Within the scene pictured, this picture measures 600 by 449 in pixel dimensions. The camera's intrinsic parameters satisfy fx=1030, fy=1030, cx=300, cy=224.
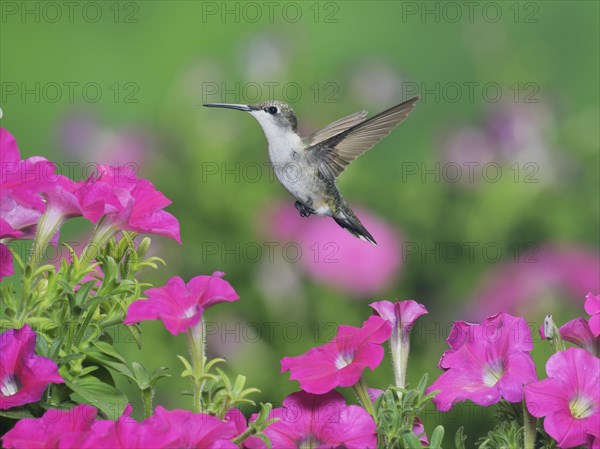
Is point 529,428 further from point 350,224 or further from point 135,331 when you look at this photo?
point 350,224

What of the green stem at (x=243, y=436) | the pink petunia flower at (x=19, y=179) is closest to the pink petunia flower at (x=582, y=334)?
the green stem at (x=243, y=436)

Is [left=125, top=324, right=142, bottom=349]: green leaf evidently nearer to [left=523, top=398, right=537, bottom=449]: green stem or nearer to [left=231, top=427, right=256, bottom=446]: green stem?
[left=231, top=427, right=256, bottom=446]: green stem

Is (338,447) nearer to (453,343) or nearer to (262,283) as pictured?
(453,343)

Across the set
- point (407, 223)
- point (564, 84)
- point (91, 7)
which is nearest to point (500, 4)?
point (564, 84)

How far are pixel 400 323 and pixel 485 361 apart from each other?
13 cm

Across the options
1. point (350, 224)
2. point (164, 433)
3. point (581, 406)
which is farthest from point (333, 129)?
point (164, 433)

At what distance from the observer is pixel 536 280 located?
3.61 metres

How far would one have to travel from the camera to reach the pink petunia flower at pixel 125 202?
48.7 inches

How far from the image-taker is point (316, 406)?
4.16ft

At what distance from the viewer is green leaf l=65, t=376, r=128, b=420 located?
1.22 metres

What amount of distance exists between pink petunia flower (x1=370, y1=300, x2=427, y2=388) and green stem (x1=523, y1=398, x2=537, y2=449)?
7.1 inches

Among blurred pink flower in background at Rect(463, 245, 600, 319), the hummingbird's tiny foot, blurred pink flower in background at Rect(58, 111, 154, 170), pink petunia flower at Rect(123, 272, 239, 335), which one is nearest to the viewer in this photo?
pink petunia flower at Rect(123, 272, 239, 335)

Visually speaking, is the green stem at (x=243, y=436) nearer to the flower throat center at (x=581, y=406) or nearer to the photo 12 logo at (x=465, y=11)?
the flower throat center at (x=581, y=406)

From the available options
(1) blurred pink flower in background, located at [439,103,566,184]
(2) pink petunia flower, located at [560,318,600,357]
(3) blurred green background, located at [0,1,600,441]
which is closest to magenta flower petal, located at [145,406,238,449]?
(2) pink petunia flower, located at [560,318,600,357]
